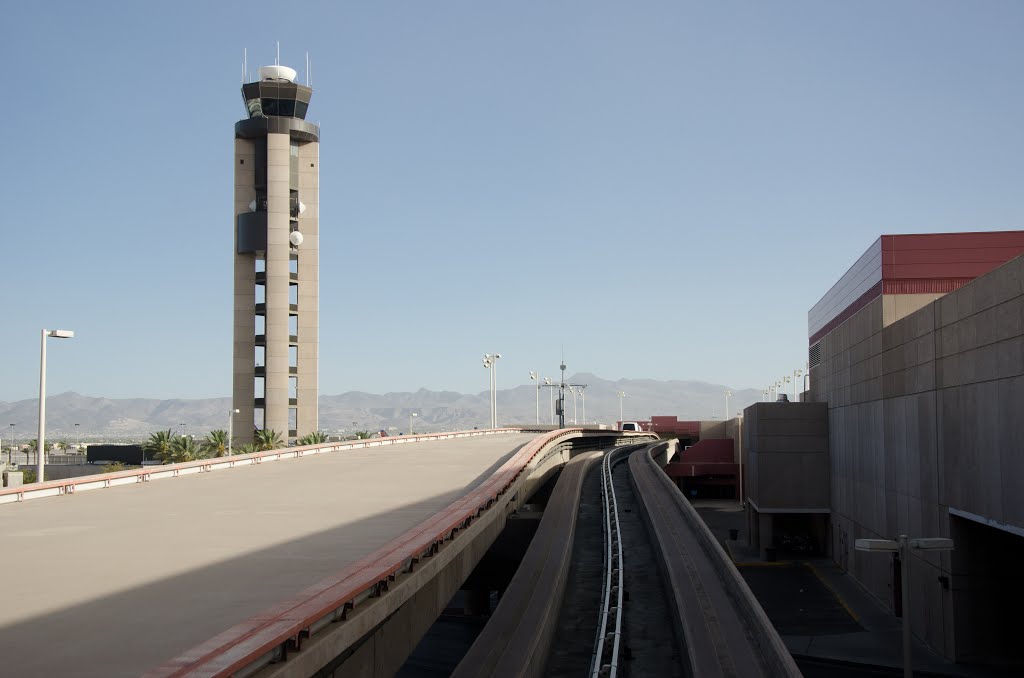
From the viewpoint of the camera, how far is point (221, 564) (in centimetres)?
1289

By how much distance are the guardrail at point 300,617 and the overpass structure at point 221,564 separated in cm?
2

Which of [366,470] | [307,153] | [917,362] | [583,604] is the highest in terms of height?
[307,153]

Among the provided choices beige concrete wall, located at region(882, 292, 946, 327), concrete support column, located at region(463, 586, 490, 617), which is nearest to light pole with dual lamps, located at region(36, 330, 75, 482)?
concrete support column, located at region(463, 586, 490, 617)

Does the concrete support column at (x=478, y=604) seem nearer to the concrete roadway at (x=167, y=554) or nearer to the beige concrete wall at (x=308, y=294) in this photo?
the concrete roadway at (x=167, y=554)

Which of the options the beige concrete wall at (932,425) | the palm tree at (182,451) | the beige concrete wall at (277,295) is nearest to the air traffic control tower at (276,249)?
the beige concrete wall at (277,295)

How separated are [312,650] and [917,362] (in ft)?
90.5

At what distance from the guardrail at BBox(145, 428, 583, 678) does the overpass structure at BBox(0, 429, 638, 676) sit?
0.02 meters

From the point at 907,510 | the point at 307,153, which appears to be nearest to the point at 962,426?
the point at 907,510

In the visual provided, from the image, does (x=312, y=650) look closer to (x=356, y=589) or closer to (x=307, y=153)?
(x=356, y=589)

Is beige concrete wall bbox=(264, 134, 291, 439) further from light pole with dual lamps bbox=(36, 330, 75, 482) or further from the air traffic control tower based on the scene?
light pole with dual lamps bbox=(36, 330, 75, 482)

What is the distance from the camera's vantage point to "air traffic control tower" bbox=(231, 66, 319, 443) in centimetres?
7850

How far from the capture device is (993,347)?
2375 centimetres

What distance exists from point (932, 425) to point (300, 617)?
25866 millimetres

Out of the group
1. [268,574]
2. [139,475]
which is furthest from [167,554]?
[139,475]
